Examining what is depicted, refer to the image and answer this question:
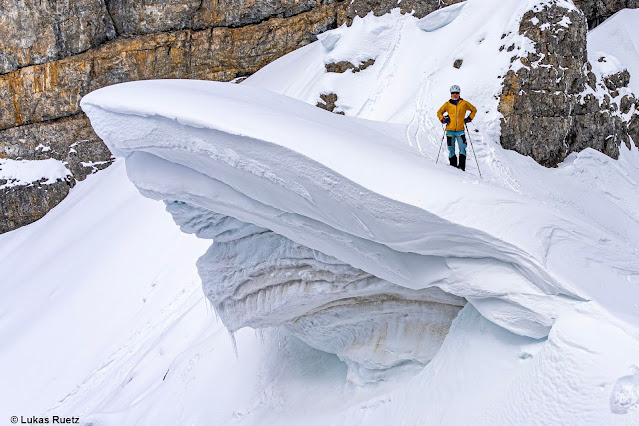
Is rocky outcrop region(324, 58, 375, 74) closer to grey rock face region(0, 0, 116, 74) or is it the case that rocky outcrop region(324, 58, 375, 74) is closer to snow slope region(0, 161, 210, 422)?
snow slope region(0, 161, 210, 422)

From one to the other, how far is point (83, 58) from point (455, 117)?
→ 40.1 ft

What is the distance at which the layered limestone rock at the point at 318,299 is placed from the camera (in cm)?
477

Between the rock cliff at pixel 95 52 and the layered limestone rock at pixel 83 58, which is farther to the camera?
the layered limestone rock at pixel 83 58

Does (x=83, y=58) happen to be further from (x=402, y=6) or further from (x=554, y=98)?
(x=554, y=98)

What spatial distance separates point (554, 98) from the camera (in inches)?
373

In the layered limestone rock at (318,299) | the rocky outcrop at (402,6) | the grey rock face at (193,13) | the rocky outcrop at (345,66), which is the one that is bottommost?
the grey rock face at (193,13)

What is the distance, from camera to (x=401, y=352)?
16.0 feet

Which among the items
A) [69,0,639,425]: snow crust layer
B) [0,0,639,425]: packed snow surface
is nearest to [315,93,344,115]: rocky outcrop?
[0,0,639,425]: packed snow surface

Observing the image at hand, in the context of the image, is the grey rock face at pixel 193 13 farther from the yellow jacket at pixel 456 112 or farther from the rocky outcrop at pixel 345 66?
the yellow jacket at pixel 456 112

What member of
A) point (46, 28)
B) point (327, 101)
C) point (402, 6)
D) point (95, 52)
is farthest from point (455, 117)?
point (46, 28)

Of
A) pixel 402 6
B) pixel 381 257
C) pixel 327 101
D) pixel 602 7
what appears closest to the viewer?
pixel 381 257

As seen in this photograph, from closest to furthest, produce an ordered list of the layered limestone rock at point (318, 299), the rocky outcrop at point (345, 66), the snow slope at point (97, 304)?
the layered limestone rock at point (318, 299), the snow slope at point (97, 304), the rocky outcrop at point (345, 66)

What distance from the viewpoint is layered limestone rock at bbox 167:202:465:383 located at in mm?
4773

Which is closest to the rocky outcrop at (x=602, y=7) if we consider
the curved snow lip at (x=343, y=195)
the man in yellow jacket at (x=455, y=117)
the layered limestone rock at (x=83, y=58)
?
the layered limestone rock at (x=83, y=58)
